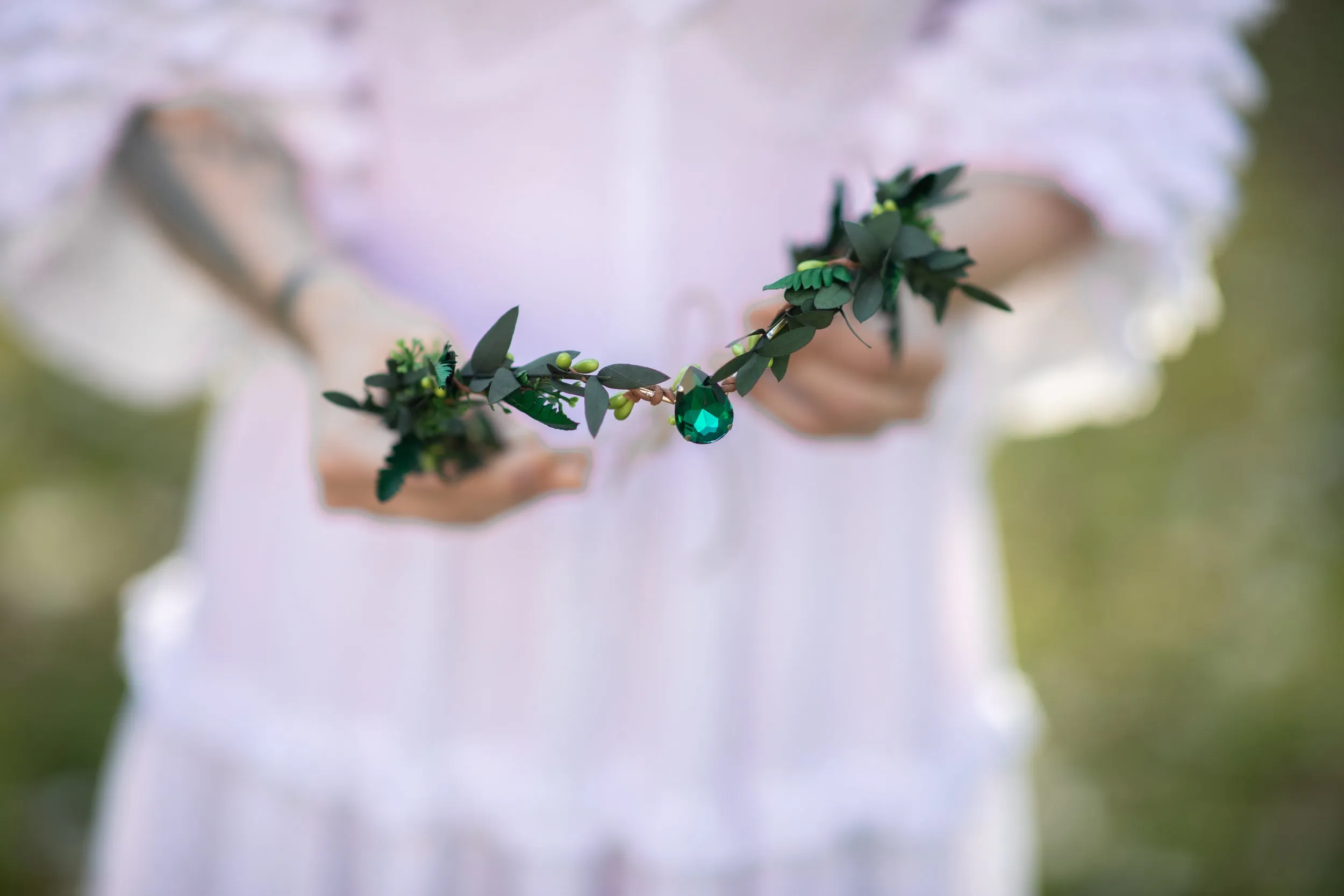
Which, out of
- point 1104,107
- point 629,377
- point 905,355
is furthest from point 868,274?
point 1104,107

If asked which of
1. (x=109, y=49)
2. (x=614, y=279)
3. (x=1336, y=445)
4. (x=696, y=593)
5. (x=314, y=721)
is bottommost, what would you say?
(x=314, y=721)

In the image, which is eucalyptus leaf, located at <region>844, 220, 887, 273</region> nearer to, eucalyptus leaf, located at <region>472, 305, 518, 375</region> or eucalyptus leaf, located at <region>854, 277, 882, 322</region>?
eucalyptus leaf, located at <region>854, 277, 882, 322</region>

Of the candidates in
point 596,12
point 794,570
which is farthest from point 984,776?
point 596,12

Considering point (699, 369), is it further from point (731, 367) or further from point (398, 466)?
point (398, 466)

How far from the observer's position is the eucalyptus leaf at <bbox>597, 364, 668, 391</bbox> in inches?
16.9

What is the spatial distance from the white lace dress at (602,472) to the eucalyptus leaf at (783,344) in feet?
0.95

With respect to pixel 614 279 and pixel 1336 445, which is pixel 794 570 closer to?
pixel 614 279

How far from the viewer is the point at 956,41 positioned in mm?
830

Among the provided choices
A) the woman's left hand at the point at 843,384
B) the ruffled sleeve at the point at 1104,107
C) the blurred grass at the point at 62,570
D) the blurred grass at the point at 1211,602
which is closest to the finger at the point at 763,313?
the woman's left hand at the point at 843,384

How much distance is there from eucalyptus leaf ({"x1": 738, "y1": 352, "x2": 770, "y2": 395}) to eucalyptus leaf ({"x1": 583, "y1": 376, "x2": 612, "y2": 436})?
6 centimetres

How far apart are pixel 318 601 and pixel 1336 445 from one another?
271 cm

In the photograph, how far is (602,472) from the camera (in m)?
0.72

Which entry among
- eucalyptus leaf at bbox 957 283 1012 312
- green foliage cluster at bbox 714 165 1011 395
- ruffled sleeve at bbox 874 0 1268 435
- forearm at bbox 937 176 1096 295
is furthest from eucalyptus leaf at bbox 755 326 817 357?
ruffled sleeve at bbox 874 0 1268 435

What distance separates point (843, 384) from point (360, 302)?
33cm
